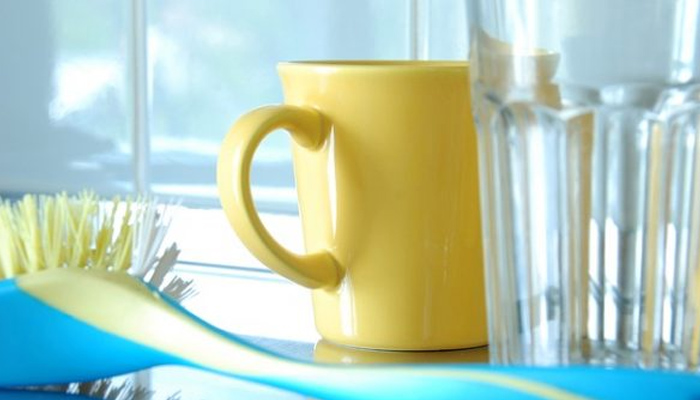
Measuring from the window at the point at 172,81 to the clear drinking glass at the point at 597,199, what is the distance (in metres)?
0.25

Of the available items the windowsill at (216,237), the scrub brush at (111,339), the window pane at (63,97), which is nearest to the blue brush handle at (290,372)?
the scrub brush at (111,339)

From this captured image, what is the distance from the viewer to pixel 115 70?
739mm

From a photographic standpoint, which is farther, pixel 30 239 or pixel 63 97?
pixel 63 97

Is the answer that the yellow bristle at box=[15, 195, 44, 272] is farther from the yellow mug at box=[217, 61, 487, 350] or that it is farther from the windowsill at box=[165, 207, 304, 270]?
the windowsill at box=[165, 207, 304, 270]

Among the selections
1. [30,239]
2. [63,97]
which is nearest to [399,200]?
[30,239]

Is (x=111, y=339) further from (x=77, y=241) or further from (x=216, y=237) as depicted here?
(x=216, y=237)

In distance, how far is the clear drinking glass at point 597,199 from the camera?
36 cm

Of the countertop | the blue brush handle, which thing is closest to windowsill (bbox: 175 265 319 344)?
the countertop

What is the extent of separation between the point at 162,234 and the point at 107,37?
1.05 feet

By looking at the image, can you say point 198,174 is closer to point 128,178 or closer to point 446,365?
point 128,178

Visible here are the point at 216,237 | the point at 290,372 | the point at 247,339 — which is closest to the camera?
the point at 290,372

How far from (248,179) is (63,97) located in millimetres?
367

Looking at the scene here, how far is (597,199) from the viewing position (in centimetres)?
37

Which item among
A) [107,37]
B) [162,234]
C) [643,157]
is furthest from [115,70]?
[643,157]
